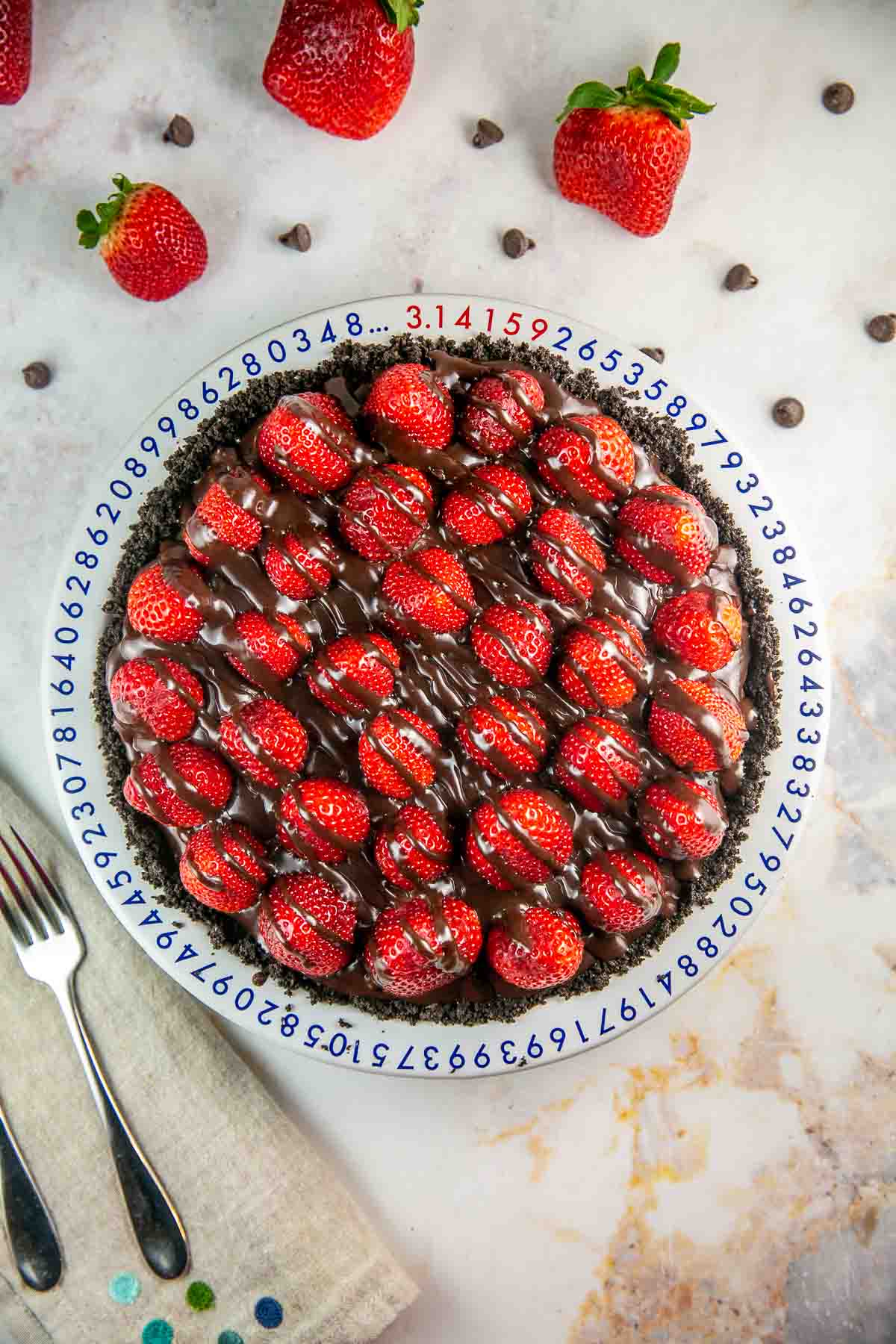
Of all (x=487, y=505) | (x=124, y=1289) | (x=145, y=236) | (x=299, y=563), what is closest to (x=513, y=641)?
(x=487, y=505)

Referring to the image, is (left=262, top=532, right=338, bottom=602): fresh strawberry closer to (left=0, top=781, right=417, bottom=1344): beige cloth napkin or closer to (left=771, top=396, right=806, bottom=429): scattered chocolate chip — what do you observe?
(left=0, top=781, right=417, bottom=1344): beige cloth napkin

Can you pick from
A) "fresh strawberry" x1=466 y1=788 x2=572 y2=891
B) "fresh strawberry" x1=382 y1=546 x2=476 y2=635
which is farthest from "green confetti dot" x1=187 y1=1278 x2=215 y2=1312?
"fresh strawberry" x1=382 y1=546 x2=476 y2=635

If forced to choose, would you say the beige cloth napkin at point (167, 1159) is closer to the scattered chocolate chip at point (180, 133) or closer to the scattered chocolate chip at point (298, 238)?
the scattered chocolate chip at point (298, 238)

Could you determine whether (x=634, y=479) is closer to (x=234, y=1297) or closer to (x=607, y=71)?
(x=607, y=71)

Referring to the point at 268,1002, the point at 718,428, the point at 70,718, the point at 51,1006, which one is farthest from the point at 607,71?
the point at 51,1006

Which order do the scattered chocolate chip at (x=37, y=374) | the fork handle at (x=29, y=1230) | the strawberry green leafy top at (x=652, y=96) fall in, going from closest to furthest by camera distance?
the strawberry green leafy top at (x=652, y=96) < the fork handle at (x=29, y=1230) < the scattered chocolate chip at (x=37, y=374)

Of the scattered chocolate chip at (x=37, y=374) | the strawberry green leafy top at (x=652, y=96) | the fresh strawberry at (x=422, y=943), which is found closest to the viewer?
the fresh strawberry at (x=422, y=943)

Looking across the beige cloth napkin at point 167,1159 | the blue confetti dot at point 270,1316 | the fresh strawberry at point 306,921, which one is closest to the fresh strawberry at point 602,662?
the fresh strawberry at point 306,921
